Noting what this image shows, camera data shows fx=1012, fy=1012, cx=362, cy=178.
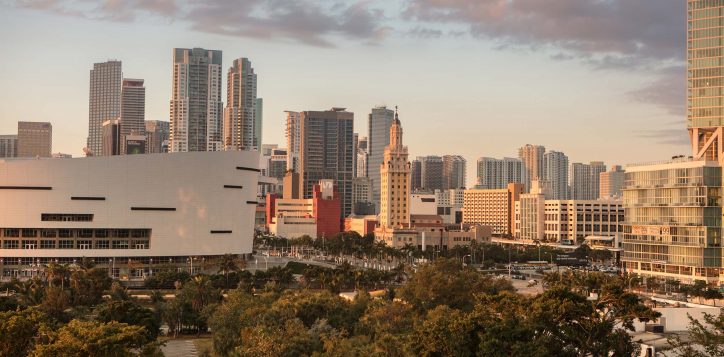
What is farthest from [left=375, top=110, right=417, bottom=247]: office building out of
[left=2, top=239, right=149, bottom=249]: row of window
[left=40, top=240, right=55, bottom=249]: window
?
[left=40, top=240, right=55, bottom=249]: window

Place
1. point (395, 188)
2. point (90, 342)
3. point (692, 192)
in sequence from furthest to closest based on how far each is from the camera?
point (395, 188), point (692, 192), point (90, 342)

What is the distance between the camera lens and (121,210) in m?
123

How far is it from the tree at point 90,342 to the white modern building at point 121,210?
76257 millimetres

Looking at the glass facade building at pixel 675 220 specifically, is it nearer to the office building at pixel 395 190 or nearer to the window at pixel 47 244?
the window at pixel 47 244

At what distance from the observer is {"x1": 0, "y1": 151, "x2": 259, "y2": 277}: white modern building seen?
11919 centimetres

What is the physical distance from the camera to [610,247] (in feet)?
575

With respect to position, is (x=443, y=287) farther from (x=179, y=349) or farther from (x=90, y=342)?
(x=90, y=342)

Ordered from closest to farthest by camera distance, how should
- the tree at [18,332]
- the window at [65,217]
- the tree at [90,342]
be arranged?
the tree at [90,342] → the tree at [18,332] → the window at [65,217]

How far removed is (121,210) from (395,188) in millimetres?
78107

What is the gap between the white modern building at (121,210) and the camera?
391 feet

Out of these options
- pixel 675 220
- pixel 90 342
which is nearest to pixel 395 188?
pixel 675 220

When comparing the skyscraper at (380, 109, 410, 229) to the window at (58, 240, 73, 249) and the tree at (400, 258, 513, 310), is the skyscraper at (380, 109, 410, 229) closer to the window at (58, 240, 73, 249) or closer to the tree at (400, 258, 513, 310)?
the window at (58, 240, 73, 249)

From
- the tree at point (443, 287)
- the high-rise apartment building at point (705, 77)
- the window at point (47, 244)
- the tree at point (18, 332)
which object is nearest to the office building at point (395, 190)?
the window at point (47, 244)

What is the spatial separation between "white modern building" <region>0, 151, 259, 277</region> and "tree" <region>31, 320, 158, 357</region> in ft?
250
